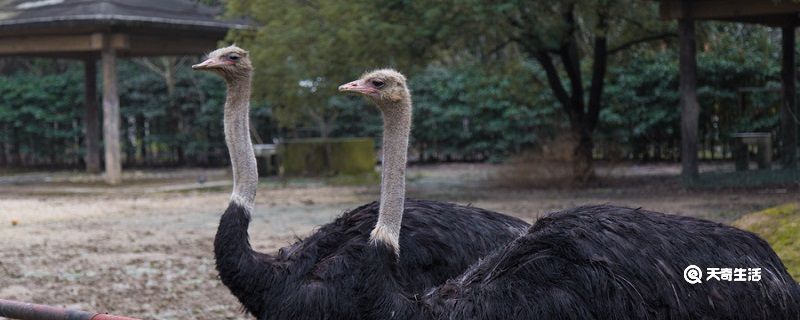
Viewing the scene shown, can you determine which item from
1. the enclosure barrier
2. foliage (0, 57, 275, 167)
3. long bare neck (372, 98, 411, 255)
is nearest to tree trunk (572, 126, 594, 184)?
foliage (0, 57, 275, 167)

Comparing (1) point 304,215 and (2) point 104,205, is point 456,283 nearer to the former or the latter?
(1) point 304,215

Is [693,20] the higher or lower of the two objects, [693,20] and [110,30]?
the lower

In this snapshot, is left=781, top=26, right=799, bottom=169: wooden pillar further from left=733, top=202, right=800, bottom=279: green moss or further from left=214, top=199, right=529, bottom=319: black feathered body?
left=214, top=199, right=529, bottom=319: black feathered body

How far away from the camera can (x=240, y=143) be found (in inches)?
183

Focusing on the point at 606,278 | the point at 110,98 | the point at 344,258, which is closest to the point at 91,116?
the point at 110,98

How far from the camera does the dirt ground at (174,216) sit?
711 centimetres

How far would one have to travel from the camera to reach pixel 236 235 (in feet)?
14.0

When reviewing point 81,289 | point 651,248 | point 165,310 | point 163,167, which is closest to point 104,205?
point 81,289

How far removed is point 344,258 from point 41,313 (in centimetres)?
102

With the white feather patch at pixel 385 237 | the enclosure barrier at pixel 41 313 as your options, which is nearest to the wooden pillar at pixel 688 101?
the white feather patch at pixel 385 237

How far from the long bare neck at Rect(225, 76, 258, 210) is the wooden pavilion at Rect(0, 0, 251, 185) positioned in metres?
12.4

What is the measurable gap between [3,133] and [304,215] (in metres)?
14.1

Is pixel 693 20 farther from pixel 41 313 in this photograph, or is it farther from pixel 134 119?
pixel 134 119

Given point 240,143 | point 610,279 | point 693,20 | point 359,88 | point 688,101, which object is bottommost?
point 610,279
